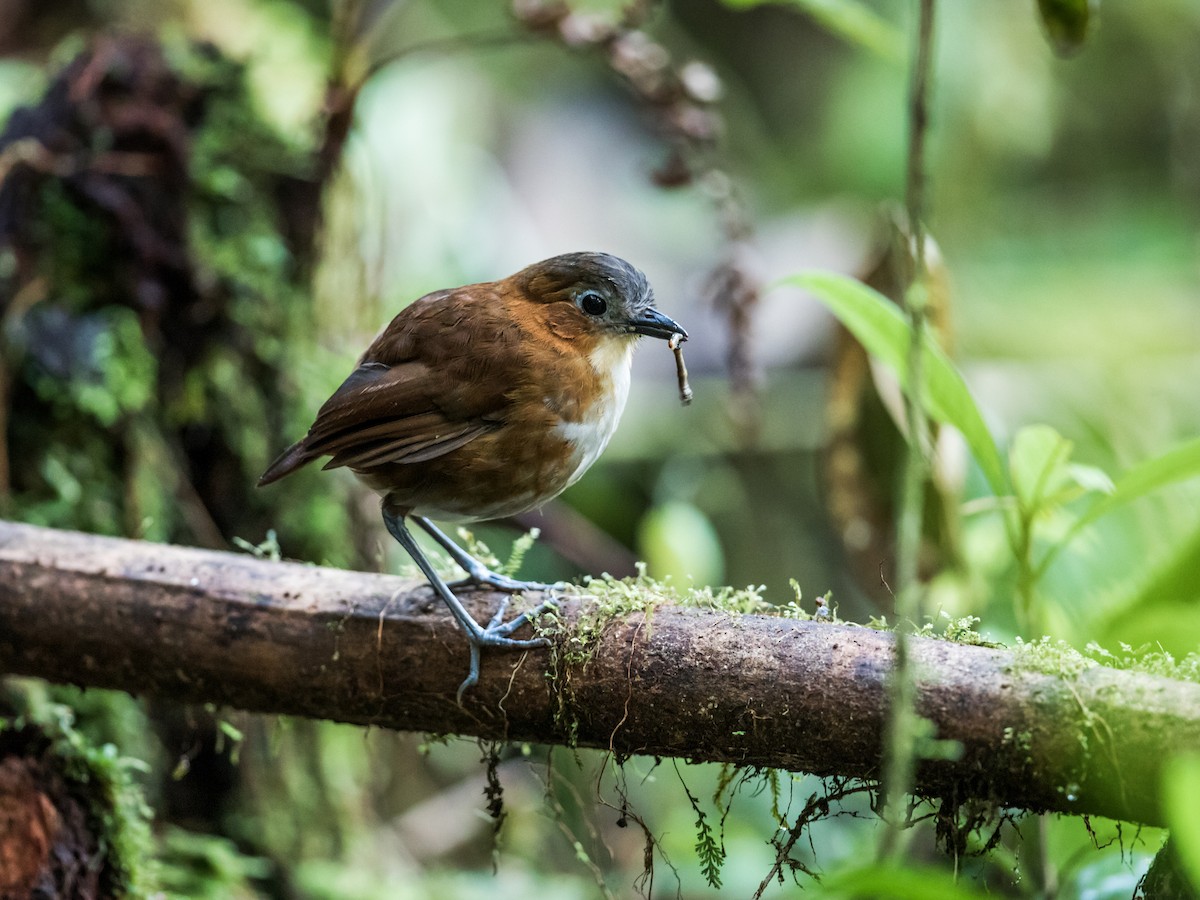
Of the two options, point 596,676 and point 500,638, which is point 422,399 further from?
point 596,676

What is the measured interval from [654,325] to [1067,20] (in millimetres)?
986

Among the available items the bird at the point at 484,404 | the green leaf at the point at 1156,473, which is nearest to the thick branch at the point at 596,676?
the bird at the point at 484,404

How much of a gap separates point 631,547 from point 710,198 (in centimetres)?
264

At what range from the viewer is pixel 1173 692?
5.38 ft

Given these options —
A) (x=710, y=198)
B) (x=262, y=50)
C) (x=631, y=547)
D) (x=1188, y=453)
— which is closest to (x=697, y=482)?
(x=631, y=547)

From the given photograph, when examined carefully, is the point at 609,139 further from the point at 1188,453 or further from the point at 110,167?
the point at 1188,453

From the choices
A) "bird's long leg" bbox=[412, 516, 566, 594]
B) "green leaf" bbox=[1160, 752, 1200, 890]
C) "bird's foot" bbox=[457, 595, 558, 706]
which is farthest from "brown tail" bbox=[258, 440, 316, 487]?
"green leaf" bbox=[1160, 752, 1200, 890]

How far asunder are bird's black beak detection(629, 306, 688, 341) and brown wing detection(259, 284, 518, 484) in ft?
0.93

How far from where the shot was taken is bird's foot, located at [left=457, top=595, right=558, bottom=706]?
212cm

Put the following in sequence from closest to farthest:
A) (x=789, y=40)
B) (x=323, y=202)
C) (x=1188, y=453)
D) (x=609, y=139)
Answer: (x=1188, y=453) → (x=323, y=202) → (x=609, y=139) → (x=789, y=40)

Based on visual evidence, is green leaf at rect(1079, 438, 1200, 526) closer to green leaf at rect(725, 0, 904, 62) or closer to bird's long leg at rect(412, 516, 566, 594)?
bird's long leg at rect(412, 516, 566, 594)

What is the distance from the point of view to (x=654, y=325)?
251 centimetres

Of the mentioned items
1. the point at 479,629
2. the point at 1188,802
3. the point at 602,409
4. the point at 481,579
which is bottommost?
the point at 481,579

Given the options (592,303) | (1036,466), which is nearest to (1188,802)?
(1036,466)
